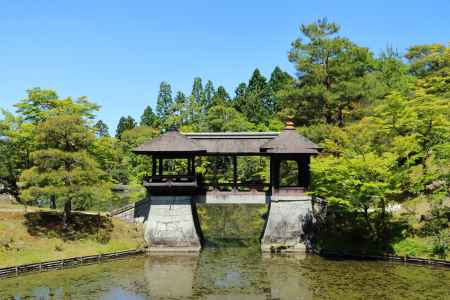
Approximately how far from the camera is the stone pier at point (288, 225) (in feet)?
112

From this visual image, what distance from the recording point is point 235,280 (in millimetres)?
25969

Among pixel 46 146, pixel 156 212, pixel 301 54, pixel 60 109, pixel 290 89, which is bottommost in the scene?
pixel 156 212

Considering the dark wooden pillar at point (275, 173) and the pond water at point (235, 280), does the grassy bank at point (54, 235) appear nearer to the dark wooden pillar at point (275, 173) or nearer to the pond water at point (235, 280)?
the pond water at point (235, 280)

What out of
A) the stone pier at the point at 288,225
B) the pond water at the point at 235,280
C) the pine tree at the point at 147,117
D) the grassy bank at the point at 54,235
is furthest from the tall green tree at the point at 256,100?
the pond water at the point at 235,280

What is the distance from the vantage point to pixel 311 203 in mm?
34875

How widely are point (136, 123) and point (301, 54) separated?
8335 centimetres

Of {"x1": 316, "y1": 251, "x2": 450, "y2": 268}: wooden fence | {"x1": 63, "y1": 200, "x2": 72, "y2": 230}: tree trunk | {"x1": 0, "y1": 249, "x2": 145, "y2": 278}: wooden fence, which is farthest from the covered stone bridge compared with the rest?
{"x1": 63, "y1": 200, "x2": 72, "y2": 230}: tree trunk

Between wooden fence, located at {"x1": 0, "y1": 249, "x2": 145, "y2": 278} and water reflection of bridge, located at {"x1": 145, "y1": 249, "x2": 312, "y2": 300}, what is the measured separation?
2.44 meters

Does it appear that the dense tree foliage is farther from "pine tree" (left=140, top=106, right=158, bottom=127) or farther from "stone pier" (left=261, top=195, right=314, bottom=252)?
"pine tree" (left=140, top=106, right=158, bottom=127)

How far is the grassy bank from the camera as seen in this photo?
2988 centimetres

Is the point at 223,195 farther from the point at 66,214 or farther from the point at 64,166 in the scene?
the point at 64,166

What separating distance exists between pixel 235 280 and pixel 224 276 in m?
1.18

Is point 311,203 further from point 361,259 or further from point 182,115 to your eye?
point 182,115

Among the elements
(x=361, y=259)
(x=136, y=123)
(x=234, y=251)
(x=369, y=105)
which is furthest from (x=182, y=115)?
(x=136, y=123)
